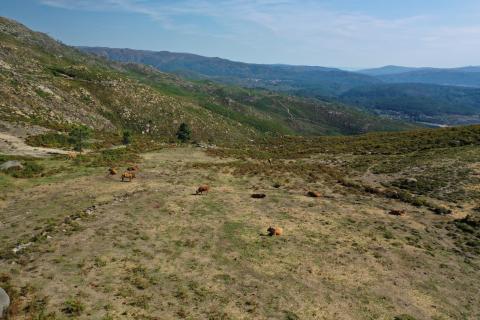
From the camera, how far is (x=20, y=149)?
203 feet

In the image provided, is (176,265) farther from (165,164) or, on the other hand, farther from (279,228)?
(165,164)

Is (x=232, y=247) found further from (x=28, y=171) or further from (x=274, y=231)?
(x=28, y=171)

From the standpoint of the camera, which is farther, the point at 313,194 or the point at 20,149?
the point at 20,149

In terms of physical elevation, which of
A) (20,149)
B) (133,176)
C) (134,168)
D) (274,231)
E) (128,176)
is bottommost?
(274,231)

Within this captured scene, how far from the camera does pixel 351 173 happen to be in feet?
202

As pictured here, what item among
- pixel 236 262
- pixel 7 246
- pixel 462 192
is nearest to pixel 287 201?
pixel 236 262

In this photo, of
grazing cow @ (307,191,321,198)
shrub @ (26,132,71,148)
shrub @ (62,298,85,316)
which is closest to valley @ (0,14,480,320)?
shrub @ (62,298,85,316)

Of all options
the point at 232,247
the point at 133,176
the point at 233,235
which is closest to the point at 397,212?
the point at 233,235

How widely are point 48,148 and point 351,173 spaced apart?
50490 millimetres

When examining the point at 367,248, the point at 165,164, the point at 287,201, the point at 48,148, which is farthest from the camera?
the point at 48,148

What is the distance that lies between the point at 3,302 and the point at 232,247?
Answer: 15.9 metres

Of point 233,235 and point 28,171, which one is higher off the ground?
point 28,171

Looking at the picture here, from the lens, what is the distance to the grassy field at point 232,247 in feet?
76.9

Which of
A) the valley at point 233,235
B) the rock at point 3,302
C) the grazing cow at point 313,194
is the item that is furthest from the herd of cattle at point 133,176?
the rock at point 3,302
